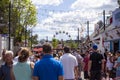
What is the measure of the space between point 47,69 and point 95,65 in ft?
22.4

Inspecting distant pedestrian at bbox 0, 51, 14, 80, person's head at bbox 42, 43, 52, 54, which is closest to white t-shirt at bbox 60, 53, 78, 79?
distant pedestrian at bbox 0, 51, 14, 80

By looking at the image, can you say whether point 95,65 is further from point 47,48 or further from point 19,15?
point 19,15

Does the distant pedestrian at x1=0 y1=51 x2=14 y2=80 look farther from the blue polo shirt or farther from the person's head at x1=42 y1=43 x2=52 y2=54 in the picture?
the person's head at x1=42 y1=43 x2=52 y2=54

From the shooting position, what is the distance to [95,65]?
48.3ft

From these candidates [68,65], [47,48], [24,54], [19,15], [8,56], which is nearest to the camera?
[47,48]

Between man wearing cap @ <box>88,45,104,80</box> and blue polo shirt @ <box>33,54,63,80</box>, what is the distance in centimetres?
654

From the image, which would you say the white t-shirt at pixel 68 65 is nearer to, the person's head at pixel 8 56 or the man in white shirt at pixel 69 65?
the man in white shirt at pixel 69 65

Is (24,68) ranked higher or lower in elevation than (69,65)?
higher

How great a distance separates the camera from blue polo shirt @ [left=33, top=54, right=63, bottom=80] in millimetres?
8070

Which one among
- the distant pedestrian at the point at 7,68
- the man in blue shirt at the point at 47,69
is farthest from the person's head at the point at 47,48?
the distant pedestrian at the point at 7,68

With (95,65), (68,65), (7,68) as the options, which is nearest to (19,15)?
(95,65)

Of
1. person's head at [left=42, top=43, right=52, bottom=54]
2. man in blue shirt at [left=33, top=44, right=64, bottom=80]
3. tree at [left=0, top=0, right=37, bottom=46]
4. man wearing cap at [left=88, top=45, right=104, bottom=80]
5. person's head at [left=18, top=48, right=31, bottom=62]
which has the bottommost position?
man wearing cap at [left=88, top=45, right=104, bottom=80]

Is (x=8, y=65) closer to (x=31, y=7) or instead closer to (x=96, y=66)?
(x=96, y=66)

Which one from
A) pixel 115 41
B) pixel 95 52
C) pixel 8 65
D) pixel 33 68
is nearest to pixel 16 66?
pixel 33 68
